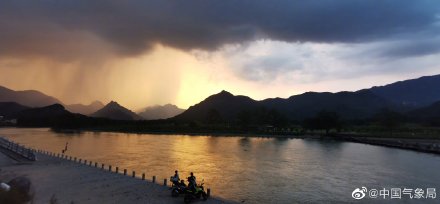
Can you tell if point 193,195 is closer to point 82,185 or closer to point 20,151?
point 82,185

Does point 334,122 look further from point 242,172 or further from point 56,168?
point 56,168

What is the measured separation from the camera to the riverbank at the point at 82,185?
3066cm

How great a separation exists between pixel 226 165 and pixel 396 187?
27.9 m

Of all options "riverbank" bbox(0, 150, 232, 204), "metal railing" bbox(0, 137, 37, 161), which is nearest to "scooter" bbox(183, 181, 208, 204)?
"riverbank" bbox(0, 150, 232, 204)

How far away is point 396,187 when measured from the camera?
146 ft

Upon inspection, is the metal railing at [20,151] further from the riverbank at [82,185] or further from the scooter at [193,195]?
the scooter at [193,195]

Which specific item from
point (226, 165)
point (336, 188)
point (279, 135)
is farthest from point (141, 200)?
point (279, 135)

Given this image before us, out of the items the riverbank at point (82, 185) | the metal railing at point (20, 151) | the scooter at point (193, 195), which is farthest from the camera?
the metal railing at point (20, 151)

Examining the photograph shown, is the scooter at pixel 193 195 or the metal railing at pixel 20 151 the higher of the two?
the metal railing at pixel 20 151

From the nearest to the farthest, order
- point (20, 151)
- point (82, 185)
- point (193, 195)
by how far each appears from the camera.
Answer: point (193, 195), point (82, 185), point (20, 151)

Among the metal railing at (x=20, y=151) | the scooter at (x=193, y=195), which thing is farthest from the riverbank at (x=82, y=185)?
the metal railing at (x=20, y=151)

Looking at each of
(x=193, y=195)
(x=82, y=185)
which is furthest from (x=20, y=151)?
(x=193, y=195)

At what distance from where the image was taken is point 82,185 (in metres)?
37.0

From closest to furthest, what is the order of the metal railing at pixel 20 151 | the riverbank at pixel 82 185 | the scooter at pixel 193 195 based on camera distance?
the scooter at pixel 193 195 → the riverbank at pixel 82 185 → the metal railing at pixel 20 151
